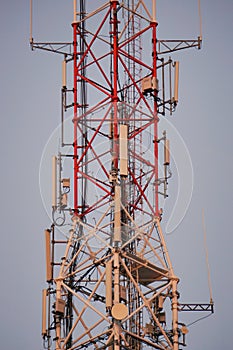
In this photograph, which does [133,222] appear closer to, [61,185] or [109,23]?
[61,185]

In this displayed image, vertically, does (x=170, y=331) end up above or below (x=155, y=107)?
below

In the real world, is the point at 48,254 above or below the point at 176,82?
below

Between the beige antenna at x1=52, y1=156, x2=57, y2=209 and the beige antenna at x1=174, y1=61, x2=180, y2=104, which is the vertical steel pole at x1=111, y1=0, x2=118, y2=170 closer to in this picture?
the beige antenna at x1=52, y1=156, x2=57, y2=209

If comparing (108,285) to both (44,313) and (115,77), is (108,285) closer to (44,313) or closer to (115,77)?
(44,313)

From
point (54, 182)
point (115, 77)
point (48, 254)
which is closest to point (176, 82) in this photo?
point (115, 77)

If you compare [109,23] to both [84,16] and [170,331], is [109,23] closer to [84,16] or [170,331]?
[84,16]

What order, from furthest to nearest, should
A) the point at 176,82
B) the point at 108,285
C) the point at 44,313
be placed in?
the point at 176,82 < the point at 44,313 < the point at 108,285

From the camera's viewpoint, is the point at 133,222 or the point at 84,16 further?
the point at 84,16

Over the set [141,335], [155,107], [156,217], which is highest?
[155,107]

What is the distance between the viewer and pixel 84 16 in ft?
228

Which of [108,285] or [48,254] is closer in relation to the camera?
[108,285]

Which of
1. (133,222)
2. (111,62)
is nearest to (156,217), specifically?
(133,222)

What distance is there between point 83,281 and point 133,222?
348 cm

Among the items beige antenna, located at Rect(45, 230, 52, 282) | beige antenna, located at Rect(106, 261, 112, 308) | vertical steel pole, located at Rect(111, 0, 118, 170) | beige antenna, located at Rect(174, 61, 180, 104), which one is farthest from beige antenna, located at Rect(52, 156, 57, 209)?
beige antenna, located at Rect(174, 61, 180, 104)
